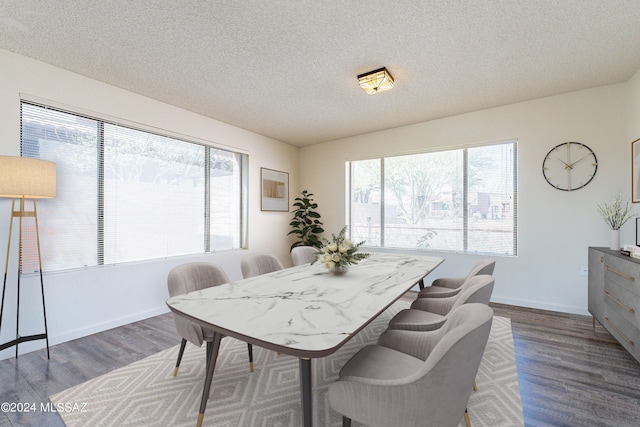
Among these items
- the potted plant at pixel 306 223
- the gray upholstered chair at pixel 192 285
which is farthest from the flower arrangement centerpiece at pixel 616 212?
the potted plant at pixel 306 223

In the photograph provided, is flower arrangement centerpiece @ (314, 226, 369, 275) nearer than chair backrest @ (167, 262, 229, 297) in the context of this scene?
No

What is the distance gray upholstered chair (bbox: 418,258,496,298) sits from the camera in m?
2.20

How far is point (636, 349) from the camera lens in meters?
2.06

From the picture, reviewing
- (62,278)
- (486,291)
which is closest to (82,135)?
(62,278)

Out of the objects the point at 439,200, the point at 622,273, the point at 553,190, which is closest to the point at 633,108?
the point at 553,190

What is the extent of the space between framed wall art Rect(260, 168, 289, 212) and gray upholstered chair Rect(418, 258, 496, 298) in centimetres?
322

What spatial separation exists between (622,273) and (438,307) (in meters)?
1.60

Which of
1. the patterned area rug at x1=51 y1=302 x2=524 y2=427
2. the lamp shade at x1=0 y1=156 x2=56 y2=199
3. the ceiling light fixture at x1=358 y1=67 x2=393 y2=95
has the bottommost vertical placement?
the patterned area rug at x1=51 y1=302 x2=524 y2=427

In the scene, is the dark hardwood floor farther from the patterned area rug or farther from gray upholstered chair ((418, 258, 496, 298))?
gray upholstered chair ((418, 258, 496, 298))

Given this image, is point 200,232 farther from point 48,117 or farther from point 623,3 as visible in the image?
point 623,3

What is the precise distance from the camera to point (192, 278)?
211 centimetres

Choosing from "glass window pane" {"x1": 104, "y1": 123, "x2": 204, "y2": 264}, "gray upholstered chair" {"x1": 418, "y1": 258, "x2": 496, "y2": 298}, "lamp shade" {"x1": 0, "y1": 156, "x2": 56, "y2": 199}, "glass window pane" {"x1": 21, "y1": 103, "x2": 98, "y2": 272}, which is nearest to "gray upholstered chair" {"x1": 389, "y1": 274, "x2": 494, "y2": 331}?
"gray upholstered chair" {"x1": 418, "y1": 258, "x2": 496, "y2": 298}

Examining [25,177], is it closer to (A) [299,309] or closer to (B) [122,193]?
(B) [122,193]

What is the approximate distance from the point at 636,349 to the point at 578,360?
37 centimetres
